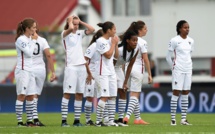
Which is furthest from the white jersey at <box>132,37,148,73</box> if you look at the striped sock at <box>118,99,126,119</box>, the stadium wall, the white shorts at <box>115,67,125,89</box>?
the stadium wall

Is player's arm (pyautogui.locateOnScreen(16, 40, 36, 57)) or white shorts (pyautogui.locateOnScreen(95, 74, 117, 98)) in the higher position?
player's arm (pyautogui.locateOnScreen(16, 40, 36, 57))

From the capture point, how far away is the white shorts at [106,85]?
77.9ft

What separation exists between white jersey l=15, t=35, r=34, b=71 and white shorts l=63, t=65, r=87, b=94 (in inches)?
36.1

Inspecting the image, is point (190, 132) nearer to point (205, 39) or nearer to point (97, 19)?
point (205, 39)

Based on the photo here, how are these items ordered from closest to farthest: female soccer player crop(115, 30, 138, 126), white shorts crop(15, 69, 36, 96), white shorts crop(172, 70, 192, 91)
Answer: white shorts crop(15, 69, 36, 96)
female soccer player crop(115, 30, 138, 126)
white shorts crop(172, 70, 192, 91)

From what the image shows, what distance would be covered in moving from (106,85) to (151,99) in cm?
1276

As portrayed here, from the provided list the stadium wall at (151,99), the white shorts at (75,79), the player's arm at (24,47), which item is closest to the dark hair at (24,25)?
the player's arm at (24,47)

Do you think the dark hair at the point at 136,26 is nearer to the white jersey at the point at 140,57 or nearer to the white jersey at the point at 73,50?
the white jersey at the point at 140,57

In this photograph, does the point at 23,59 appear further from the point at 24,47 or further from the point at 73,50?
the point at 73,50

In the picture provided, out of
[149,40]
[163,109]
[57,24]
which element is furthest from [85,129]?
[57,24]

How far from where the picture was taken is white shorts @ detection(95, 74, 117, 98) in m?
23.7

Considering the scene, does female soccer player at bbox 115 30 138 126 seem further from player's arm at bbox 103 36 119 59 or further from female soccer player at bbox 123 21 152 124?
player's arm at bbox 103 36 119 59

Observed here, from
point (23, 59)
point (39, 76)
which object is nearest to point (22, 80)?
point (23, 59)

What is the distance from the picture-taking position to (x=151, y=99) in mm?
36406
